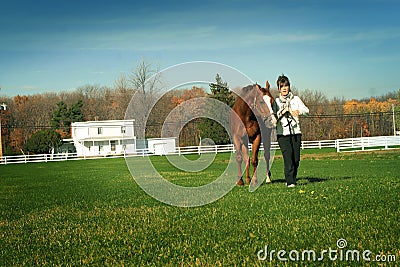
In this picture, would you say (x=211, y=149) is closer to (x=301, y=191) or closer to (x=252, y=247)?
(x=301, y=191)

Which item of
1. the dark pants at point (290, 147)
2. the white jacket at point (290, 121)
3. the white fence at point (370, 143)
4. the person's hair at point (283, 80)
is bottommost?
the white fence at point (370, 143)

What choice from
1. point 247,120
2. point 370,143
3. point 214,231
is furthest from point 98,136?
point 214,231

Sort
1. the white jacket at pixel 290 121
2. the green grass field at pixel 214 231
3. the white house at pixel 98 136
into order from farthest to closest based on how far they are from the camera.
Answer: the white house at pixel 98 136 → the white jacket at pixel 290 121 → the green grass field at pixel 214 231

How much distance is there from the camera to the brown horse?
11.8 m

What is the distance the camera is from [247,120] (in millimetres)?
12359

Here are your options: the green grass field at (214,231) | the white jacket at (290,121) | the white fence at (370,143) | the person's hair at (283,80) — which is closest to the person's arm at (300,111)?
the white jacket at (290,121)

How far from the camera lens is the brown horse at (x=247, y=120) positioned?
11752 mm

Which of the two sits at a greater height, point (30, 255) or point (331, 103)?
point (331, 103)

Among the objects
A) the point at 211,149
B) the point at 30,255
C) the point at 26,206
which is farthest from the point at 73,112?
the point at 30,255

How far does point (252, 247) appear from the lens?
17.4ft

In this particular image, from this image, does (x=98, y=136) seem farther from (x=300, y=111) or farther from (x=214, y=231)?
(x=214, y=231)

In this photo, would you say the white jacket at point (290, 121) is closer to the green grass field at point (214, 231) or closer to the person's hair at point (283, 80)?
the person's hair at point (283, 80)

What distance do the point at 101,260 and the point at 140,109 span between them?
6370mm

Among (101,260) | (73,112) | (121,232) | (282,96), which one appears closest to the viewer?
(101,260)
